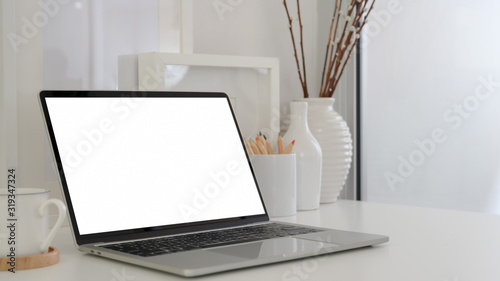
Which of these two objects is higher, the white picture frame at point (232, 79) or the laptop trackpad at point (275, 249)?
the white picture frame at point (232, 79)

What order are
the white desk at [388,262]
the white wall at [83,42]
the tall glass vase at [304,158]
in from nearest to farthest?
the white desk at [388,262], the white wall at [83,42], the tall glass vase at [304,158]

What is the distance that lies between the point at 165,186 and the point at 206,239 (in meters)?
0.15

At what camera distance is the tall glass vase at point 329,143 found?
57.3 inches

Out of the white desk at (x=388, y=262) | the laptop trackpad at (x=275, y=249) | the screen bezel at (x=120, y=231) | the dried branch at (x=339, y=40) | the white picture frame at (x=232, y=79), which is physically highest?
the dried branch at (x=339, y=40)

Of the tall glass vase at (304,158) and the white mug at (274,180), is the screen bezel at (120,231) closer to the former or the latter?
the white mug at (274,180)

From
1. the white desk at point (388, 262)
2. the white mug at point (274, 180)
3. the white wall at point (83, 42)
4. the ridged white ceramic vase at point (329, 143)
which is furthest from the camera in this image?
the ridged white ceramic vase at point (329, 143)

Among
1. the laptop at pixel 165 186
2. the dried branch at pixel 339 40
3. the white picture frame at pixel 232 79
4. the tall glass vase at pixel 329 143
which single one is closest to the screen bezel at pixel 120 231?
the laptop at pixel 165 186

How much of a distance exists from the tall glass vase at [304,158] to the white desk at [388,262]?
19cm

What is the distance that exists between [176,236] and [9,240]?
0.83 feet

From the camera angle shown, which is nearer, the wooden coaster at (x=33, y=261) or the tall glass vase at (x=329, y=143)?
the wooden coaster at (x=33, y=261)

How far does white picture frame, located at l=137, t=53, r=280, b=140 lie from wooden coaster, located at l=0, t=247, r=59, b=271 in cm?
49

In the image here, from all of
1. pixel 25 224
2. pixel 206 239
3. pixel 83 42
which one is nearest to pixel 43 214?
pixel 25 224

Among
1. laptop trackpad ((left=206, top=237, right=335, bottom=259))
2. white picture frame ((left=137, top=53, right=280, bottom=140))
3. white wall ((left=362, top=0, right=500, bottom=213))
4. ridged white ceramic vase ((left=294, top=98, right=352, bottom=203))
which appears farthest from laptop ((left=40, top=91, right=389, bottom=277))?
white wall ((left=362, top=0, right=500, bottom=213))

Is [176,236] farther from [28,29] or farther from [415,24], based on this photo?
[415,24]
